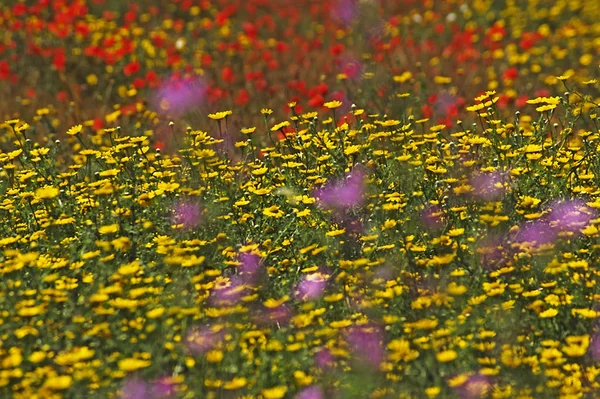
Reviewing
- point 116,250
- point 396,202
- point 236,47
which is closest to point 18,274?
point 116,250

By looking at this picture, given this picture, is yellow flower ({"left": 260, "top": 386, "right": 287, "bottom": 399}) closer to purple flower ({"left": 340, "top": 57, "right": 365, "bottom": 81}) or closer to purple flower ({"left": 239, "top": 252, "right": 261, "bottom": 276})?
purple flower ({"left": 239, "top": 252, "right": 261, "bottom": 276})

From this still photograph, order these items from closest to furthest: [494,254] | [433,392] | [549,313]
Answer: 1. [433,392]
2. [549,313]
3. [494,254]

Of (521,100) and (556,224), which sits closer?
(556,224)

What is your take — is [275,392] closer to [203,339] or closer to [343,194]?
[203,339]

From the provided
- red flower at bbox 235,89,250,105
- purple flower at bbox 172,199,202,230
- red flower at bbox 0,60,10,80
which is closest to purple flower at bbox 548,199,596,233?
purple flower at bbox 172,199,202,230

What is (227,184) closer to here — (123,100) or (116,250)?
(116,250)

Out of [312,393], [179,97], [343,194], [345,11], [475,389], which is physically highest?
[345,11]

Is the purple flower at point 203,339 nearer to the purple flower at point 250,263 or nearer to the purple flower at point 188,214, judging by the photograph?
the purple flower at point 250,263

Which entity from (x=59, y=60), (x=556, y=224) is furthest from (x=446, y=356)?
(x=59, y=60)
